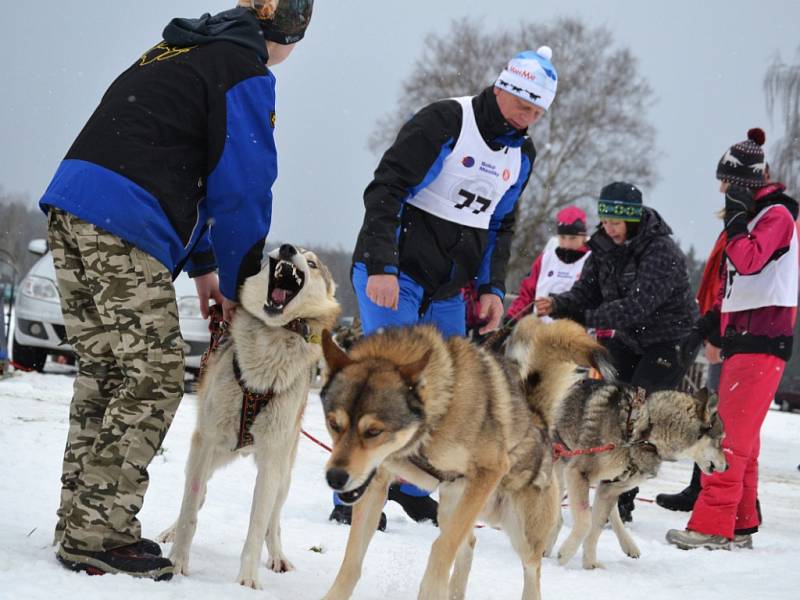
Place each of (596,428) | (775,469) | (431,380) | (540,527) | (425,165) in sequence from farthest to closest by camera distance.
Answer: (775,469)
(596,428)
(425,165)
(540,527)
(431,380)

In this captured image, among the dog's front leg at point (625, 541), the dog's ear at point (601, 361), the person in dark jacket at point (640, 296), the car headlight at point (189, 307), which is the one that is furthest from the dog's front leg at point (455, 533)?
the car headlight at point (189, 307)

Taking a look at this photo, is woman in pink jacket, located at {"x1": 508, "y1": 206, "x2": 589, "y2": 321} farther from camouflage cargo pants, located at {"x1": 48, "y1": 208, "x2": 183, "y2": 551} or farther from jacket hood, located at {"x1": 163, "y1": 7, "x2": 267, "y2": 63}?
camouflage cargo pants, located at {"x1": 48, "y1": 208, "x2": 183, "y2": 551}

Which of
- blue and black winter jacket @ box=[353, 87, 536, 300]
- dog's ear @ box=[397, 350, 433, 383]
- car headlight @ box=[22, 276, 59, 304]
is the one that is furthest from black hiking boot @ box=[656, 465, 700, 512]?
car headlight @ box=[22, 276, 59, 304]

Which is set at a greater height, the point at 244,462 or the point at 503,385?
the point at 503,385

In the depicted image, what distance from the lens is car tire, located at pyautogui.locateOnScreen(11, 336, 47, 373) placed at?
10172mm

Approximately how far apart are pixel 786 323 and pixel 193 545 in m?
3.73

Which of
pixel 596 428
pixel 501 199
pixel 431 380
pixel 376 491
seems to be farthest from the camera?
pixel 596 428

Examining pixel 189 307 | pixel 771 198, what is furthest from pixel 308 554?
A: pixel 189 307

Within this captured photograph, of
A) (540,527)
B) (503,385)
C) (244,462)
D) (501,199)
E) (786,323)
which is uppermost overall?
(501,199)

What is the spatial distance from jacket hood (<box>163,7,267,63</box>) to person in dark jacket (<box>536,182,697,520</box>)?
3314 millimetres

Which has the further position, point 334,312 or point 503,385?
point 334,312

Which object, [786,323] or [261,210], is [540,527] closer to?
[261,210]

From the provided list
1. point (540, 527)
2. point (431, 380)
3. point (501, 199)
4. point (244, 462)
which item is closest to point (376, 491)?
point (431, 380)

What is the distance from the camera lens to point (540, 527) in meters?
3.41
